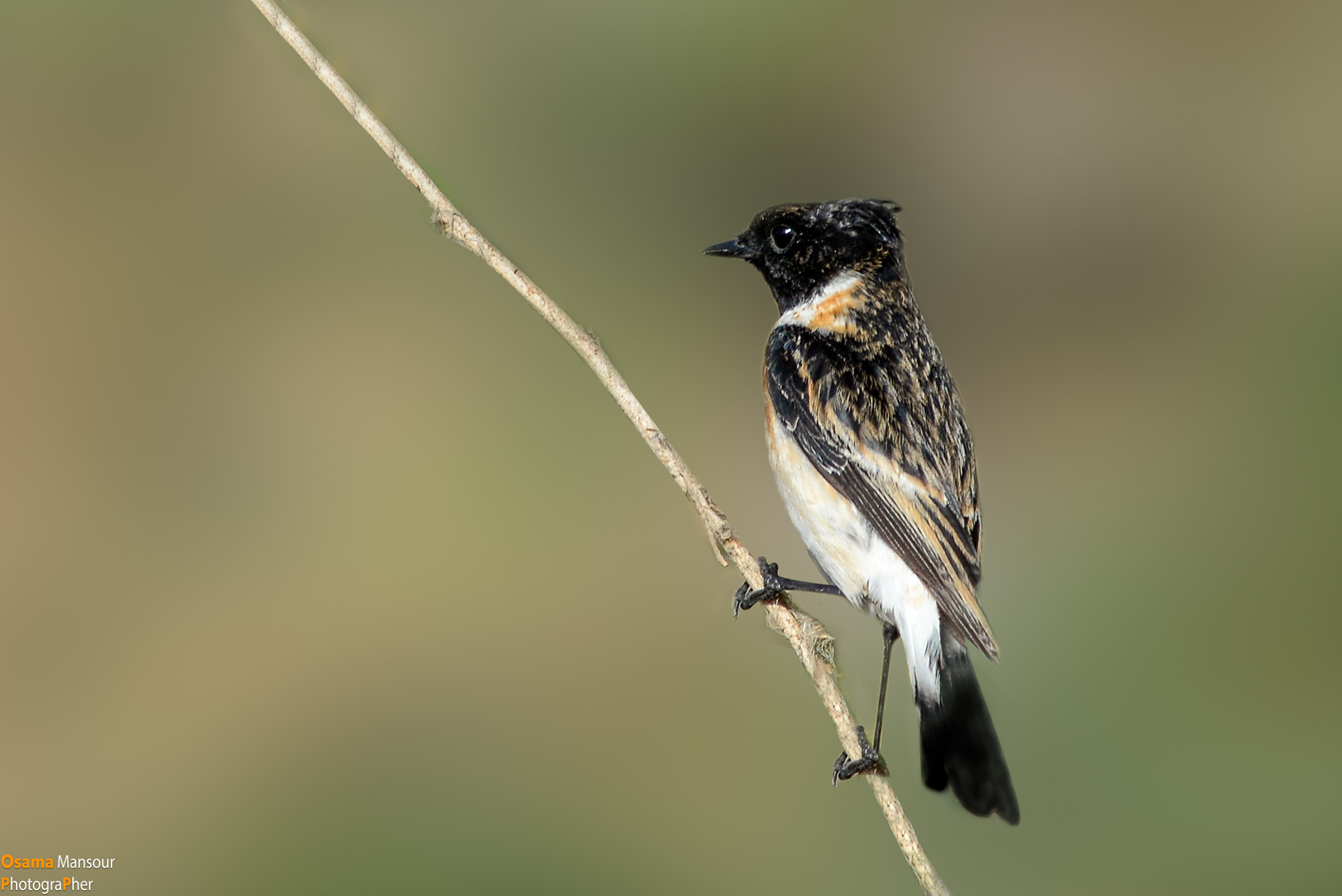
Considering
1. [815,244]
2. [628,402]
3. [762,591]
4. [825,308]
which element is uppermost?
[815,244]

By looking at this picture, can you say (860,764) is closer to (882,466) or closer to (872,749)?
(872,749)

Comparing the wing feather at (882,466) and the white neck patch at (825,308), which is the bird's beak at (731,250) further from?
the wing feather at (882,466)

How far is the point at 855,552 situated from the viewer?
2266mm

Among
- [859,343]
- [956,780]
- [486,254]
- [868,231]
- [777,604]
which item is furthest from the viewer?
[868,231]

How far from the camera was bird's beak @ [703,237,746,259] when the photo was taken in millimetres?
2566

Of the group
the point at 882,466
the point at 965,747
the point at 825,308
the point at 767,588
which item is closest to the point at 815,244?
the point at 825,308

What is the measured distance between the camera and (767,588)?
2.05 meters

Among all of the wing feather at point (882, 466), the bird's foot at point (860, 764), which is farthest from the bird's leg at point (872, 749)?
the wing feather at point (882, 466)

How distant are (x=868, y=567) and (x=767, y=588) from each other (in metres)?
0.32

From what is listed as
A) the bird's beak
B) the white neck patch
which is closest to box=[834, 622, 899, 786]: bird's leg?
the white neck patch

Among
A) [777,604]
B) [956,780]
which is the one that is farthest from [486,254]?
[956,780]

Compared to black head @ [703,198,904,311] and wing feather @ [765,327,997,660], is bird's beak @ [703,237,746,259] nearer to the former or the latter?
black head @ [703,198,904,311]

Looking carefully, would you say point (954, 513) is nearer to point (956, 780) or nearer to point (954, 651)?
point (954, 651)

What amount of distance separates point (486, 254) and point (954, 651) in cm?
131
